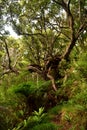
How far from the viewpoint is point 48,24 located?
1839 cm

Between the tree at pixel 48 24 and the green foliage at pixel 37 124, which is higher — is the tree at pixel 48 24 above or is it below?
above

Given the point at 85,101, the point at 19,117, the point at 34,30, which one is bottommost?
the point at 19,117

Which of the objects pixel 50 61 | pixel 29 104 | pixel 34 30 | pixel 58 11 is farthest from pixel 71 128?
pixel 34 30

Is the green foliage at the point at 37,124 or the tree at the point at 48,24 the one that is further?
the tree at the point at 48,24

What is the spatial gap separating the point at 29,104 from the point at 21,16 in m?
8.70

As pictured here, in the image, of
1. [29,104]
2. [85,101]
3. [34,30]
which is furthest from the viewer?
[34,30]

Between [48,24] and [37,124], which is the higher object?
[48,24]

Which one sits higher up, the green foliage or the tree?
the tree

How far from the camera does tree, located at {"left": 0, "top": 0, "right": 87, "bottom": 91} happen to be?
13492 millimetres

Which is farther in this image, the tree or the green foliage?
the tree

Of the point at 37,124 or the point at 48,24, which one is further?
the point at 48,24

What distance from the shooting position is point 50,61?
46.3ft

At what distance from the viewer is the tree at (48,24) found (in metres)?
13.5

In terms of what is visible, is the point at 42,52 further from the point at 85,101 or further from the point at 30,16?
the point at 85,101
